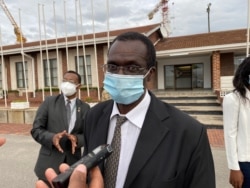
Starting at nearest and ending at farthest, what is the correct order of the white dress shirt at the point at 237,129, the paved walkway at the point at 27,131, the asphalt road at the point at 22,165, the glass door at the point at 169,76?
1. the white dress shirt at the point at 237,129
2. the asphalt road at the point at 22,165
3. the paved walkway at the point at 27,131
4. the glass door at the point at 169,76

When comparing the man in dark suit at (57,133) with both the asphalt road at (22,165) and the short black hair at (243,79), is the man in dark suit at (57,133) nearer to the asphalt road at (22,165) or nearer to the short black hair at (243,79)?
the short black hair at (243,79)

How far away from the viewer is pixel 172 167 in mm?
1226

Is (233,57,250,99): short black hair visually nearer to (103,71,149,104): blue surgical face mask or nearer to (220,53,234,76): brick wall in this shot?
(103,71,149,104): blue surgical face mask

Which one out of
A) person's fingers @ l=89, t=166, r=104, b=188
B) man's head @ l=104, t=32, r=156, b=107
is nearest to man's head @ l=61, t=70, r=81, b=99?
man's head @ l=104, t=32, r=156, b=107

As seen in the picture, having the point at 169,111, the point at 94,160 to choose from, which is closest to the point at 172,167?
the point at 169,111

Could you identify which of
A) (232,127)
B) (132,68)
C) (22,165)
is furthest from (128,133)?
(22,165)

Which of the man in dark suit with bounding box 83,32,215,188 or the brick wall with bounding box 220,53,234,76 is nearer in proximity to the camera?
the man in dark suit with bounding box 83,32,215,188

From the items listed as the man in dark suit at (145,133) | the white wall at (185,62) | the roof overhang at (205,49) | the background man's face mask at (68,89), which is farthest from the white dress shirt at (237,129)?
the white wall at (185,62)

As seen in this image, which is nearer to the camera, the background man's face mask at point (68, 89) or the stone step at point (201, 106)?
the background man's face mask at point (68, 89)

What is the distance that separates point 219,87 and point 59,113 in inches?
398

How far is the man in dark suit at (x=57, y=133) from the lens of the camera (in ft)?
8.30

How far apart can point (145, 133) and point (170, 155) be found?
0.17 meters

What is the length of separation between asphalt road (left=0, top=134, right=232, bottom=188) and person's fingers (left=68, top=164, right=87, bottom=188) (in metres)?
3.63

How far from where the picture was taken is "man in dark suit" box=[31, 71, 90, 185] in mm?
2529
